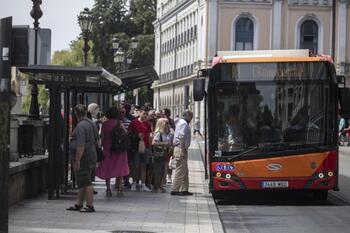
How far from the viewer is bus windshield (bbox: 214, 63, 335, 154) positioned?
18594 mm

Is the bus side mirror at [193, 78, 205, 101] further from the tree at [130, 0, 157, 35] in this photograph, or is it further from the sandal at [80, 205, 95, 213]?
the tree at [130, 0, 157, 35]

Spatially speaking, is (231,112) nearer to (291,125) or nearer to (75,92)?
(291,125)

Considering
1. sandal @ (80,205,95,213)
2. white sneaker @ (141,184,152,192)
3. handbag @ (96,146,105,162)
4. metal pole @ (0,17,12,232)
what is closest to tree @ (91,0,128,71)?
white sneaker @ (141,184,152,192)

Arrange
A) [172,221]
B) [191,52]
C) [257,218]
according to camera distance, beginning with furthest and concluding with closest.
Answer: [191,52] → [257,218] → [172,221]

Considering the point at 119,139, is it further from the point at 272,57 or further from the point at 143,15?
the point at 143,15

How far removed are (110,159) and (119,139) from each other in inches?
20.8

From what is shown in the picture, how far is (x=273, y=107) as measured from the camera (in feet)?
61.6

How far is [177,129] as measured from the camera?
19.9m

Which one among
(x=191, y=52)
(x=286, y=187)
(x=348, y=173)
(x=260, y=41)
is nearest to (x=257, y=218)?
(x=286, y=187)

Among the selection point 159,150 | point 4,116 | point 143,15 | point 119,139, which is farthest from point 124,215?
point 143,15

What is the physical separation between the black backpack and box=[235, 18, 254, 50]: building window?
66511 mm

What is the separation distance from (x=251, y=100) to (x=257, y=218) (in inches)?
128

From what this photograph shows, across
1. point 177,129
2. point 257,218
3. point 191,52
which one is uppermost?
point 191,52

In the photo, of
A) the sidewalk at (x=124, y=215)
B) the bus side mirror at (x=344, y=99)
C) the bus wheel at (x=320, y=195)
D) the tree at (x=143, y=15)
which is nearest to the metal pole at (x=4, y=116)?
the sidewalk at (x=124, y=215)
